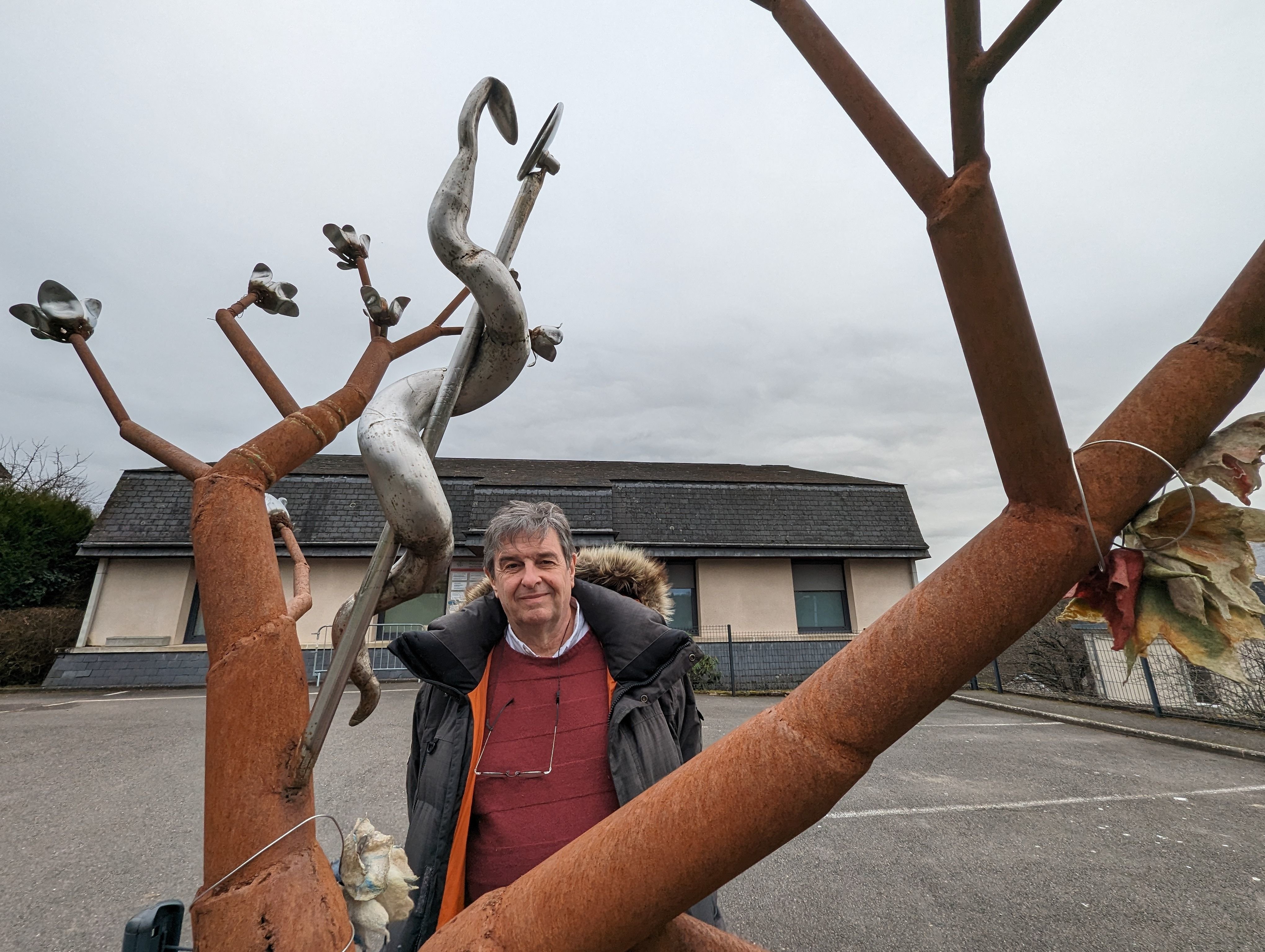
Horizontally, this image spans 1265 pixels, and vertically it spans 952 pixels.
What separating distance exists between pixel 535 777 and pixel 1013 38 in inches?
70.5

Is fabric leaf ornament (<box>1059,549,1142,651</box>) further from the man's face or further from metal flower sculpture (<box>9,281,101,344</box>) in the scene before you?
metal flower sculpture (<box>9,281,101,344</box>)

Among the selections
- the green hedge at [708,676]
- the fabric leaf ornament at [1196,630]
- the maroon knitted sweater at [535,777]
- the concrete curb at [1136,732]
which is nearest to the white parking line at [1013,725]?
the concrete curb at [1136,732]

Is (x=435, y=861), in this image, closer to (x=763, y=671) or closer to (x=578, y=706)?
(x=578, y=706)

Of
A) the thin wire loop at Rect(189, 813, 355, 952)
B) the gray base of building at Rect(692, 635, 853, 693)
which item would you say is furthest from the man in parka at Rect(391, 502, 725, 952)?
the gray base of building at Rect(692, 635, 853, 693)

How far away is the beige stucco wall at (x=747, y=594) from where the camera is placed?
14.1 meters

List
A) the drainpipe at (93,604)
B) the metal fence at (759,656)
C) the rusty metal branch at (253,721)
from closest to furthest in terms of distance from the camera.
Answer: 1. the rusty metal branch at (253,721)
2. the drainpipe at (93,604)
3. the metal fence at (759,656)

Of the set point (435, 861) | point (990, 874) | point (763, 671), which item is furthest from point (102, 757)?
point (763, 671)

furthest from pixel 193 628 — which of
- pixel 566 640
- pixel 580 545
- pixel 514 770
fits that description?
pixel 514 770

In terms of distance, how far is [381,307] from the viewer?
3.81 ft

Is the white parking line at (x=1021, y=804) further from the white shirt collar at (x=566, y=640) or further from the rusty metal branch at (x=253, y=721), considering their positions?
the rusty metal branch at (x=253, y=721)

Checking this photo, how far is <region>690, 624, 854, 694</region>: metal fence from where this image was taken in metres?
12.9

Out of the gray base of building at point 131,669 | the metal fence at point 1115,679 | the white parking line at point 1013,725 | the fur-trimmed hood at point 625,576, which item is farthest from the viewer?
the gray base of building at point 131,669

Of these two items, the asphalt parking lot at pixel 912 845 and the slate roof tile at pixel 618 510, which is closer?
the asphalt parking lot at pixel 912 845

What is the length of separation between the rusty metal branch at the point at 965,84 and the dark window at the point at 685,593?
537 inches
